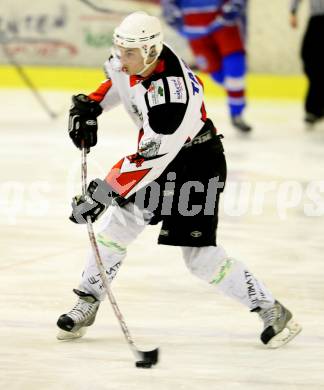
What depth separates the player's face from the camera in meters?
3.02

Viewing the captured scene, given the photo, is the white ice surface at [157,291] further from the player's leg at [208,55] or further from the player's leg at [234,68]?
the player's leg at [208,55]

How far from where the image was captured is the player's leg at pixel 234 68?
746 cm

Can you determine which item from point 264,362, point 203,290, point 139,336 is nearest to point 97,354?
point 139,336

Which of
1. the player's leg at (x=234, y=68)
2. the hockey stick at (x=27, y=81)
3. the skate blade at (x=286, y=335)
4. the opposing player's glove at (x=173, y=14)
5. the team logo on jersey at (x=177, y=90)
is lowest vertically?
the hockey stick at (x=27, y=81)

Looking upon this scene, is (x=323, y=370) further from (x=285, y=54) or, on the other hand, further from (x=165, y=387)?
(x=285, y=54)

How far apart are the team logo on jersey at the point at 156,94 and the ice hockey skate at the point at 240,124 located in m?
4.47

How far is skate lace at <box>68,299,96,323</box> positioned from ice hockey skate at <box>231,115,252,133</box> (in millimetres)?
Answer: 4265

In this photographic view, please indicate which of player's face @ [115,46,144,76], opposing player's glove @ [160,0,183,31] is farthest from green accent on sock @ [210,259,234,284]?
opposing player's glove @ [160,0,183,31]

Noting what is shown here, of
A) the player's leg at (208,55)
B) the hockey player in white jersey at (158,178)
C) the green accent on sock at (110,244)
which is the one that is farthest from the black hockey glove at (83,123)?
the player's leg at (208,55)

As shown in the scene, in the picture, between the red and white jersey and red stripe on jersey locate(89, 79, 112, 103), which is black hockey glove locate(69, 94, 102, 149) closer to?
red stripe on jersey locate(89, 79, 112, 103)

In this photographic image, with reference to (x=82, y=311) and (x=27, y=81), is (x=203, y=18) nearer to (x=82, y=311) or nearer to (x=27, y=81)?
(x=27, y=81)

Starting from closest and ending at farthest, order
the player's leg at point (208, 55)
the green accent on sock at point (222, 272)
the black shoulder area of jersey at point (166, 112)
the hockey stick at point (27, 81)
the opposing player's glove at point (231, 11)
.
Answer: the black shoulder area of jersey at point (166, 112) → the green accent on sock at point (222, 272) → the opposing player's glove at point (231, 11) → the player's leg at point (208, 55) → the hockey stick at point (27, 81)

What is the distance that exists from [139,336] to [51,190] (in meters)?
2.41

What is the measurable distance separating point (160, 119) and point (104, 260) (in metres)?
0.51
